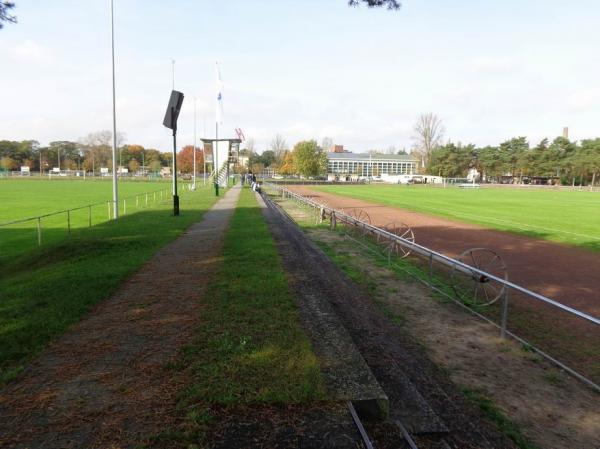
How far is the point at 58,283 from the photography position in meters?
7.93

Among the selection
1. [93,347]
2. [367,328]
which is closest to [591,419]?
[367,328]

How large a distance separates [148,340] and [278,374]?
199 centimetres

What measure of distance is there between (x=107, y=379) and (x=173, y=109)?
17919mm

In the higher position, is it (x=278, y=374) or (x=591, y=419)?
(x=278, y=374)

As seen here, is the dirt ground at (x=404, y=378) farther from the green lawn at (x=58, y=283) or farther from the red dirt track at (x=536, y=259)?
the red dirt track at (x=536, y=259)

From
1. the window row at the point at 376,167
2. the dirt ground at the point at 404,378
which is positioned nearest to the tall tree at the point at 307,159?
the window row at the point at 376,167

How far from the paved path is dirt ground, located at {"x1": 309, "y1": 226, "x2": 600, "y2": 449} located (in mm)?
3349

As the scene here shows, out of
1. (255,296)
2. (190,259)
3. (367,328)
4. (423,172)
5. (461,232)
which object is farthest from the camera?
(423,172)

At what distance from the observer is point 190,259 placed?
34.8 ft

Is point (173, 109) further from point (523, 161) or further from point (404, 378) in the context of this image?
point (523, 161)

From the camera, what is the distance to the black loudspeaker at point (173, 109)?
2011 centimetres

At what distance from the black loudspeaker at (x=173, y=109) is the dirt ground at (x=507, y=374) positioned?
51.4ft

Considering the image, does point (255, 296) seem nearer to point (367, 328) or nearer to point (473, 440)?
point (367, 328)

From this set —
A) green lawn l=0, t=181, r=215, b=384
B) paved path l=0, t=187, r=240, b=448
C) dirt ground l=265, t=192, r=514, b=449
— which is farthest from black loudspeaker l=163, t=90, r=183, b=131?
paved path l=0, t=187, r=240, b=448
